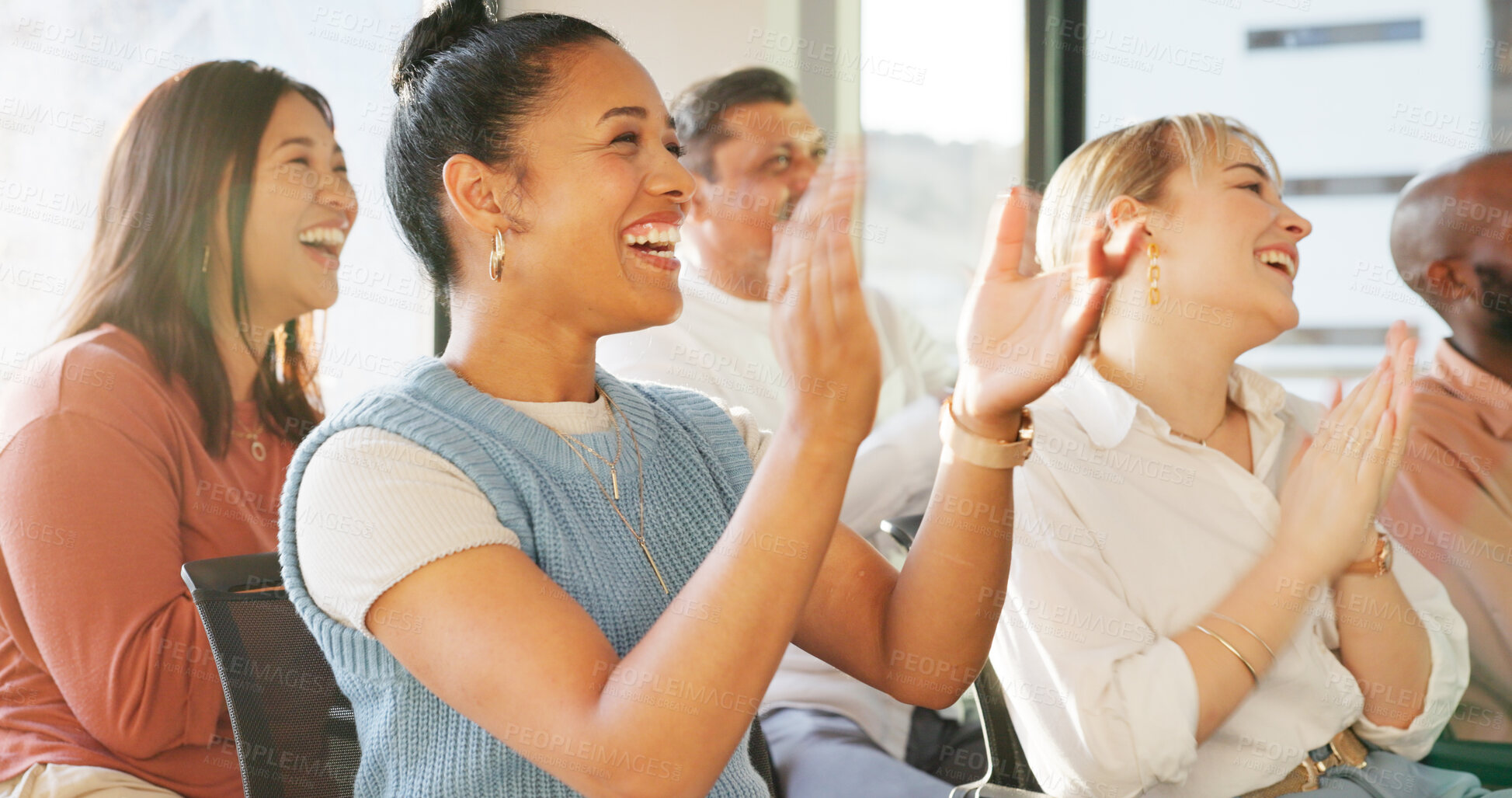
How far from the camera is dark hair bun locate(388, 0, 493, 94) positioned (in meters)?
1.22

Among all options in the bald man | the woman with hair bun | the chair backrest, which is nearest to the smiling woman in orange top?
the chair backrest

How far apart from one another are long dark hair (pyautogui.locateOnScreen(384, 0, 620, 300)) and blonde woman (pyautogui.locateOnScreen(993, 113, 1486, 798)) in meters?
0.68

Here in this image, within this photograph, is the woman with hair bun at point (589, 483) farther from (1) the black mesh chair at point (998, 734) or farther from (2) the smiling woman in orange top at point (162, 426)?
(2) the smiling woman in orange top at point (162, 426)

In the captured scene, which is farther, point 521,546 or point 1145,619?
point 1145,619

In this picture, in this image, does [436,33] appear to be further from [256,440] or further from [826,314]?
[256,440]

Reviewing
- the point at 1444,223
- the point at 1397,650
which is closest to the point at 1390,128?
the point at 1444,223

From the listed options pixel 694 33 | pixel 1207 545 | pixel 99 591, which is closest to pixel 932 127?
pixel 694 33

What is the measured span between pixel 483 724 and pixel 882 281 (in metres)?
2.54

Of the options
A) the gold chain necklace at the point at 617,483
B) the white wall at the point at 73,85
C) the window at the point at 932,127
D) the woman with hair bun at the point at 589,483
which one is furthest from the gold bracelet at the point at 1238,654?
the window at the point at 932,127

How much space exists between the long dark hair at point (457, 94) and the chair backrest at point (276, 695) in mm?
397

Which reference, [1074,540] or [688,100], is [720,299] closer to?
[688,100]

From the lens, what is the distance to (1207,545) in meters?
1.54

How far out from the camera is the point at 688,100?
2.53 meters

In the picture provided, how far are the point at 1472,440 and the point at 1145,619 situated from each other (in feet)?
2.96
